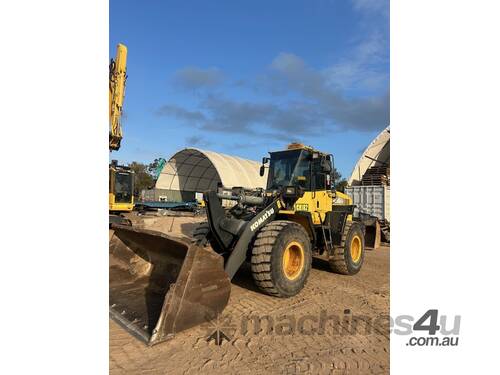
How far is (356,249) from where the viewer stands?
762 cm

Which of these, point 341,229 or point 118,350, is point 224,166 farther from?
point 118,350

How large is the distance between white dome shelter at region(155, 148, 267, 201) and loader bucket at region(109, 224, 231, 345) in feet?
71.0

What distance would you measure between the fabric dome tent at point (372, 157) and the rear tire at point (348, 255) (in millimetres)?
15431

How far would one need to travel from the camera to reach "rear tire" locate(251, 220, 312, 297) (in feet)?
15.8

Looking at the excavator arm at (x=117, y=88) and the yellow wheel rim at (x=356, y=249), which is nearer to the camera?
the yellow wheel rim at (x=356, y=249)

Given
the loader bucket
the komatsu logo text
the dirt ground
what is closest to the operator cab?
the komatsu logo text

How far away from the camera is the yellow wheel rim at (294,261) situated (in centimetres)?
530

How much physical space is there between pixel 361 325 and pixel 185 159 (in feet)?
91.2

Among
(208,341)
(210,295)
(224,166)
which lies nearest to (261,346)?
(208,341)

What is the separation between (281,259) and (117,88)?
8569 mm

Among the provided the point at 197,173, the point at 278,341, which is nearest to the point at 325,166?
the point at 278,341

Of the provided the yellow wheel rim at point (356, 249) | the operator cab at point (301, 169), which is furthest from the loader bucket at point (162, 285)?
the yellow wheel rim at point (356, 249)

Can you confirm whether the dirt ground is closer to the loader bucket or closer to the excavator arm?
the loader bucket

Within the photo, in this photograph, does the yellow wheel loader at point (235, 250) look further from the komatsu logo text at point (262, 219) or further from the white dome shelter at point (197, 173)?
the white dome shelter at point (197, 173)
